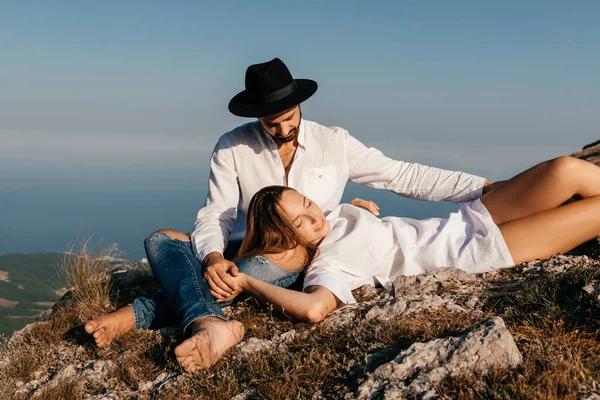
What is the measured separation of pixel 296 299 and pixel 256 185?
1842 millimetres

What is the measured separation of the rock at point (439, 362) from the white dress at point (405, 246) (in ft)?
5.36

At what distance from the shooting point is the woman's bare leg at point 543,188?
4.73 m

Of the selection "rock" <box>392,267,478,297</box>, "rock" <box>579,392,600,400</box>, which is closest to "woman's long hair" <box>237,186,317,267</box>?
"rock" <box>392,267,478,297</box>

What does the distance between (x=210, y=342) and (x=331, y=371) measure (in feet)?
3.37

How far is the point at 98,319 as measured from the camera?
4.72m

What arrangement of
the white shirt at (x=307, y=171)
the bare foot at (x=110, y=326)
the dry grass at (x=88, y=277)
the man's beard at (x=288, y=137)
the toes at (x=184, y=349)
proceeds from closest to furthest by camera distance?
the toes at (x=184, y=349) → the bare foot at (x=110, y=326) → the man's beard at (x=288, y=137) → the white shirt at (x=307, y=171) → the dry grass at (x=88, y=277)

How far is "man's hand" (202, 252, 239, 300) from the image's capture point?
14.8ft

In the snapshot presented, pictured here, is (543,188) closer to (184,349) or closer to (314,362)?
(314,362)

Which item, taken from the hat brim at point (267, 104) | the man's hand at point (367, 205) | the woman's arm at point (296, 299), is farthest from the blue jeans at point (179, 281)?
the hat brim at point (267, 104)

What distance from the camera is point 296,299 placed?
4297 millimetres

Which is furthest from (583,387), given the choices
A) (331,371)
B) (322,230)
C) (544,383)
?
(322,230)

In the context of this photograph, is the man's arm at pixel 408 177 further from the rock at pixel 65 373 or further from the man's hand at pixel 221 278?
the rock at pixel 65 373

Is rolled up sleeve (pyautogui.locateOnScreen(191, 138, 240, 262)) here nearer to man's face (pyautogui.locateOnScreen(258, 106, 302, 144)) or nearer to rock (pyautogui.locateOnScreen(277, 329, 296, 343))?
man's face (pyautogui.locateOnScreen(258, 106, 302, 144))

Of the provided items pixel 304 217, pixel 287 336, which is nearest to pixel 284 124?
pixel 304 217
